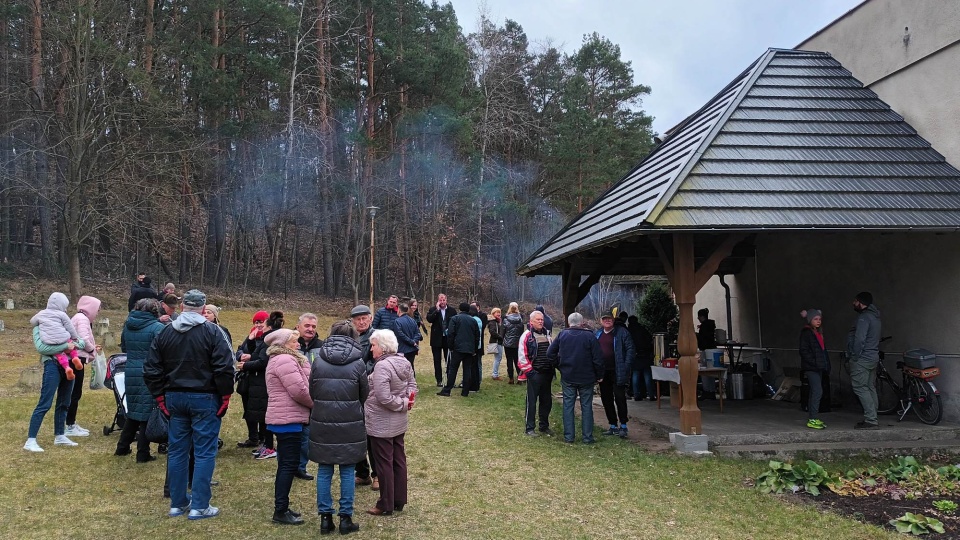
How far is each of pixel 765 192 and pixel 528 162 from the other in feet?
81.0

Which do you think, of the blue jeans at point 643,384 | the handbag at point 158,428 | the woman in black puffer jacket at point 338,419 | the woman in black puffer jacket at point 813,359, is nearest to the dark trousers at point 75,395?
the handbag at point 158,428

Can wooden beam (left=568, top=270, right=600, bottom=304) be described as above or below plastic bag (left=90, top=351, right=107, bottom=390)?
above

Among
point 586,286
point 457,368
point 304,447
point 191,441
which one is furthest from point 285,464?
point 586,286

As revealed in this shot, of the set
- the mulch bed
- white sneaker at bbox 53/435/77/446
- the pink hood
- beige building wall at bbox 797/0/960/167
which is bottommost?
the mulch bed

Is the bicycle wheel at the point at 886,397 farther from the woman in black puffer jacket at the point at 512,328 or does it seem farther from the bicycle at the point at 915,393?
the woman in black puffer jacket at the point at 512,328

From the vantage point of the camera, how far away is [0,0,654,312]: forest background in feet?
56.3

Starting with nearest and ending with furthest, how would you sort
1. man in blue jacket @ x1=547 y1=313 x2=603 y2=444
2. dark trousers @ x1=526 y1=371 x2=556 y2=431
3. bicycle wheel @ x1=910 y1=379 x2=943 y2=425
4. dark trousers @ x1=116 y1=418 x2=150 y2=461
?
dark trousers @ x1=116 y1=418 x2=150 y2=461 < man in blue jacket @ x1=547 y1=313 x2=603 y2=444 < bicycle wheel @ x1=910 y1=379 x2=943 y2=425 < dark trousers @ x1=526 y1=371 x2=556 y2=431

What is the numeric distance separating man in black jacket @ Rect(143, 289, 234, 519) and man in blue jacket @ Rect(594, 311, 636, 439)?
187 inches

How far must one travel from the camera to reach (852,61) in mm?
10680

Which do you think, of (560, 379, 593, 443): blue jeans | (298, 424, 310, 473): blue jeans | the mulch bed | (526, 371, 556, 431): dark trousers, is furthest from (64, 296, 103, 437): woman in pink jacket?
the mulch bed

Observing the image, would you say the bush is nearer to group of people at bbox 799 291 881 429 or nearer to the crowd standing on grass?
group of people at bbox 799 291 881 429

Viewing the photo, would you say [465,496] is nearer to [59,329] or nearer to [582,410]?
[582,410]

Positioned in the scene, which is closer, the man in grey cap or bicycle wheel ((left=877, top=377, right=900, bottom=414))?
the man in grey cap

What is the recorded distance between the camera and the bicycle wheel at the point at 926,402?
8.08m
